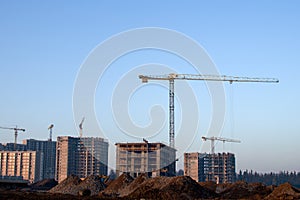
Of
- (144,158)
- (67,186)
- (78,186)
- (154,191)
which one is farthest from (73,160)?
(154,191)

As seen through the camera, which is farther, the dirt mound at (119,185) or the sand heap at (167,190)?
the dirt mound at (119,185)

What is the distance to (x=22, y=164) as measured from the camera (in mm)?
192125

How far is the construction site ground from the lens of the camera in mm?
54125

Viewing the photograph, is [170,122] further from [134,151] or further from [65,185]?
[65,185]

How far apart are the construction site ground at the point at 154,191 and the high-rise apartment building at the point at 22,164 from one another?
10729cm

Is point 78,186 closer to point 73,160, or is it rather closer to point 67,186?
point 67,186

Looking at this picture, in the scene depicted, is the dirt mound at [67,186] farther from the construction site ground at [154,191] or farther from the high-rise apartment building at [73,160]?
the high-rise apartment building at [73,160]

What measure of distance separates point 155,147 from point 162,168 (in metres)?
8.08

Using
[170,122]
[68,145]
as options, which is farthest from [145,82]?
[68,145]

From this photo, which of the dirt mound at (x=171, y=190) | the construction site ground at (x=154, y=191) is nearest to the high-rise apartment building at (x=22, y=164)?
the construction site ground at (x=154, y=191)

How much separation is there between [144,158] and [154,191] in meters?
93.6

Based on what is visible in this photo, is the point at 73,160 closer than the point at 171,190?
No

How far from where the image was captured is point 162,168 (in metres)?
148

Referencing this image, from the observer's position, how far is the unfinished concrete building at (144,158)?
481 feet
